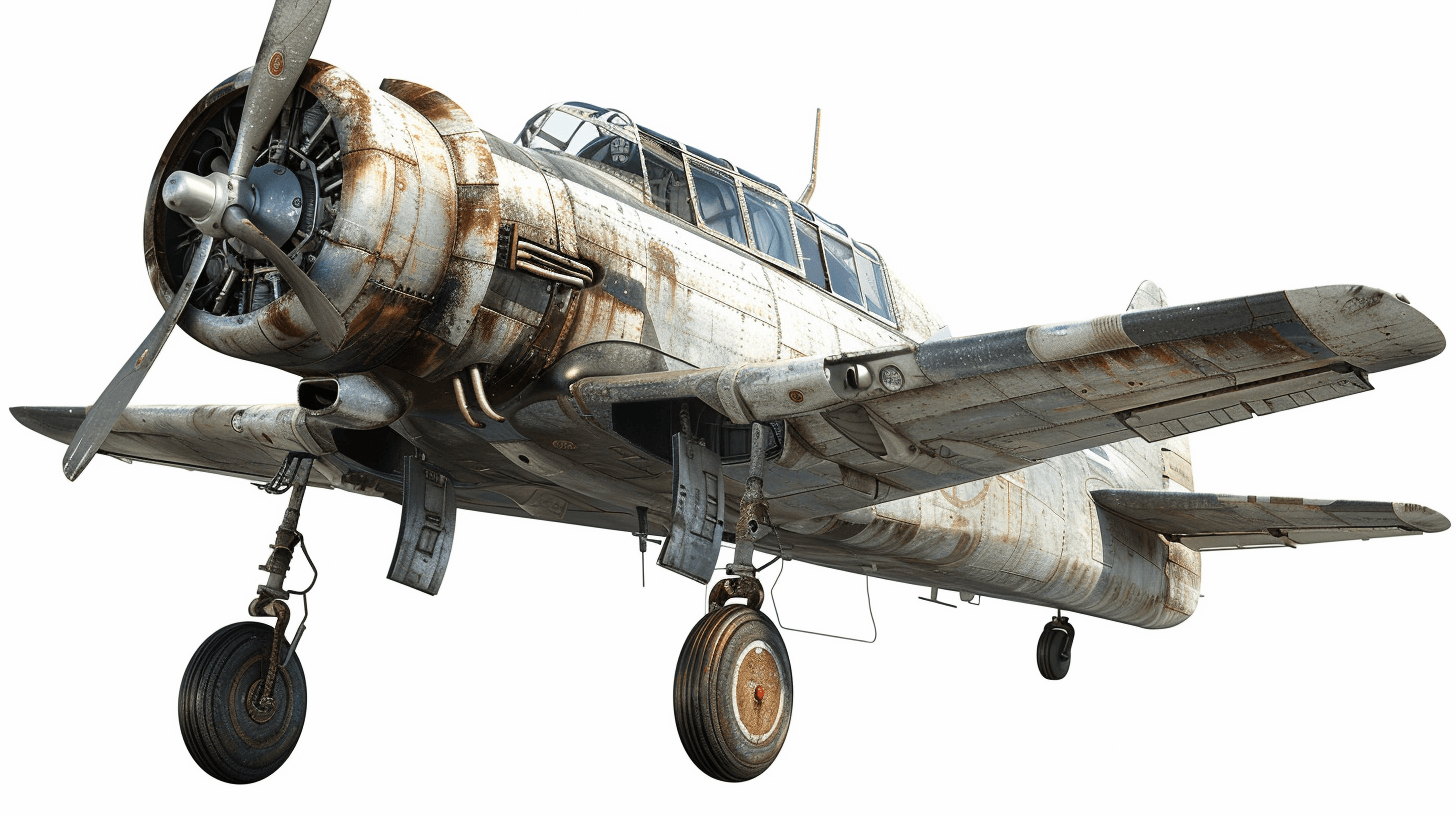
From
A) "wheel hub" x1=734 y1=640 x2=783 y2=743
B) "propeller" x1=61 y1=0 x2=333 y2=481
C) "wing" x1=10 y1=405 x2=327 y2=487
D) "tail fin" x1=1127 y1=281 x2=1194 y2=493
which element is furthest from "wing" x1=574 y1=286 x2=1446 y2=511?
"tail fin" x1=1127 y1=281 x2=1194 y2=493

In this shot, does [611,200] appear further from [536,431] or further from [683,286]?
[536,431]

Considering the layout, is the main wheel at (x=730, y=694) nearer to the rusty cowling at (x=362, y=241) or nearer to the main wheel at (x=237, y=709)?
the rusty cowling at (x=362, y=241)

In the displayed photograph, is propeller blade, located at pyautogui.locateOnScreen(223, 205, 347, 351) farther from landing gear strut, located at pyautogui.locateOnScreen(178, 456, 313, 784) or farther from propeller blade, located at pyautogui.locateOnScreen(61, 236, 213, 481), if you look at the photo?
landing gear strut, located at pyautogui.locateOnScreen(178, 456, 313, 784)

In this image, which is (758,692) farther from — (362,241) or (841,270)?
(841,270)

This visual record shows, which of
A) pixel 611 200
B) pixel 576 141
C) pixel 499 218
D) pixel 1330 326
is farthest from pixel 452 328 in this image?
pixel 1330 326

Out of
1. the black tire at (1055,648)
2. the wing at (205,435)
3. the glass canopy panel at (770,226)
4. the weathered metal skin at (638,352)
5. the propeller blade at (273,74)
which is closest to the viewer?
the weathered metal skin at (638,352)

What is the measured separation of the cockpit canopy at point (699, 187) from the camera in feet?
24.1

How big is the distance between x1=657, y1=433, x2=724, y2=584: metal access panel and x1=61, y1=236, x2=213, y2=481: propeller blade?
2642 mm

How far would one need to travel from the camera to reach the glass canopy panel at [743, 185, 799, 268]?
25.8 ft

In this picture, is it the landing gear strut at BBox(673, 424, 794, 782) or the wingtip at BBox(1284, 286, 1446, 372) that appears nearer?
the wingtip at BBox(1284, 286, 1446, 372)

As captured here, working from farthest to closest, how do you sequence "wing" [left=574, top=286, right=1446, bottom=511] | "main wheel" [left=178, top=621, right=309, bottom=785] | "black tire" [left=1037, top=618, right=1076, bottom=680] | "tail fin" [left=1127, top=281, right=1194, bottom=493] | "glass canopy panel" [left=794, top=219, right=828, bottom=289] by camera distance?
"black tire" [left=1037, top=618, right=1076, bottom=680], "tail fin" [left=1127, top=281, right=1194, bottom=493], "glass canopy panel" [left=794, top=219, right=828, bottom=289], "main wheel" [left=178, top=621, right=309, bottom=785], "wing" [left=574, top=286, right=1446, bottom=511]

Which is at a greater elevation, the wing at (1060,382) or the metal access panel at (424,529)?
the wing at (1060,382)

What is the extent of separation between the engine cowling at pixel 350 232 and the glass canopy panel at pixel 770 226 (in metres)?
2.17

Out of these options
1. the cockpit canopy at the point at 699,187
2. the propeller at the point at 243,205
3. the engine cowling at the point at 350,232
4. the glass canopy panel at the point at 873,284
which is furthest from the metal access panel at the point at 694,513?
the glass canopy panel at the point at 873,284
